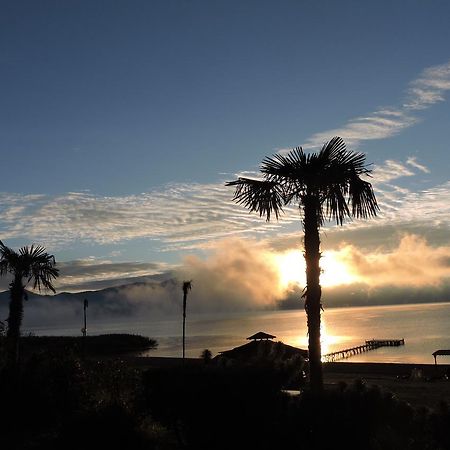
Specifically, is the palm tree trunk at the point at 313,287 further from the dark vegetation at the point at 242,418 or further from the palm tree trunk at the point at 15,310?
the palm tree trunk at the point at 15,310

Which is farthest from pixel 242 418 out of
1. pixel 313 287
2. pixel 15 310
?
pixel 15 310

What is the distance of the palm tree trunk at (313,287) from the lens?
13031mm

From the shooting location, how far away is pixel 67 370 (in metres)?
15.5

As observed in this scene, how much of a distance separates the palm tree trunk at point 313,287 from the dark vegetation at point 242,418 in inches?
46.8

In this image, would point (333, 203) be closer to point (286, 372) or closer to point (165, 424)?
point (286, 372)

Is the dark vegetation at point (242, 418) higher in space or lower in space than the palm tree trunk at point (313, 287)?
lower

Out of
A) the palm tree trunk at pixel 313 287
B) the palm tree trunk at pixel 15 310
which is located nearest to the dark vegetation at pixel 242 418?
the palm tree trunk at pixel 313 287

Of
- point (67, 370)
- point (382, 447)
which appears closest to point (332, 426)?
point (382, 447)

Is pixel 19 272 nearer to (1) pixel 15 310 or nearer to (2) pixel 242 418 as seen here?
(1) pixel 15 310

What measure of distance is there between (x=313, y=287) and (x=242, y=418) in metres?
3.88

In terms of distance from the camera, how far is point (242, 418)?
10914mm

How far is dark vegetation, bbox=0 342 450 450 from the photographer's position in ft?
34.0

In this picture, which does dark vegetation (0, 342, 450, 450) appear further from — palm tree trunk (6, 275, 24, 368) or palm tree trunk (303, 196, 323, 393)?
palm tree trunk (6, 275, 24, 368)

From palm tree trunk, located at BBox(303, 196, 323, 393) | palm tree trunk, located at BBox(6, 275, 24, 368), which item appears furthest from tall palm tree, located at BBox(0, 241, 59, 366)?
palm tree trunk, located at BBox(303, 196, 323, 393)
